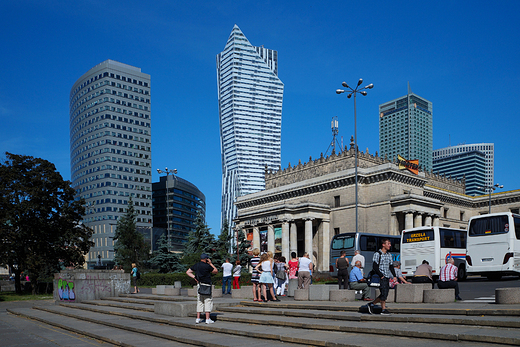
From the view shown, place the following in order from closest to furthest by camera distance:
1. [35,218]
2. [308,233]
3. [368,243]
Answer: [368,243], [35,218], [308,233]

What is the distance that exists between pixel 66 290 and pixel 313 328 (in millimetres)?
19266

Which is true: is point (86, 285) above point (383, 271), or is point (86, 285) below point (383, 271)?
below

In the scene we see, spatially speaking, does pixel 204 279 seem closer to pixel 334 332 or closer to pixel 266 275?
pixel 266 275

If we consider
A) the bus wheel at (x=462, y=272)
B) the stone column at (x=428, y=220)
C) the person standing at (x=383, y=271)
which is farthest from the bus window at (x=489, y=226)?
the stone column at (x=428, y=220)

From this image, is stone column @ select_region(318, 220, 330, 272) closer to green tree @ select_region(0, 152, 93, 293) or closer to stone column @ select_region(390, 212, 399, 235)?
stone column @ select_region(390, 212, 399, 235)

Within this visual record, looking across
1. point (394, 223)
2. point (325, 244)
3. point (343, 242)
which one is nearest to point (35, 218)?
point (343, 242)

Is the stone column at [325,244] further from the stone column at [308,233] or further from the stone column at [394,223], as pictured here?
the stone column at [394,223]

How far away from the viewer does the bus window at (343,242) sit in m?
34.4

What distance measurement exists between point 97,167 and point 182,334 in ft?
436

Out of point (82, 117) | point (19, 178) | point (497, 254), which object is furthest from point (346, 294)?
point (82, 117)

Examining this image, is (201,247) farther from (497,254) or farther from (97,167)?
(97,167)

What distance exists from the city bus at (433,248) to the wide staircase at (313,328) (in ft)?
56.0

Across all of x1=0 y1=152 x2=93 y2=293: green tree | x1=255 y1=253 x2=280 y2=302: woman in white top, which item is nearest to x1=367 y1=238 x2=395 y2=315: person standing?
x1=255 y1=253 x2=280 y2=302: woman in white top

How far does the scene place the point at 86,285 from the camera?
25.3m
